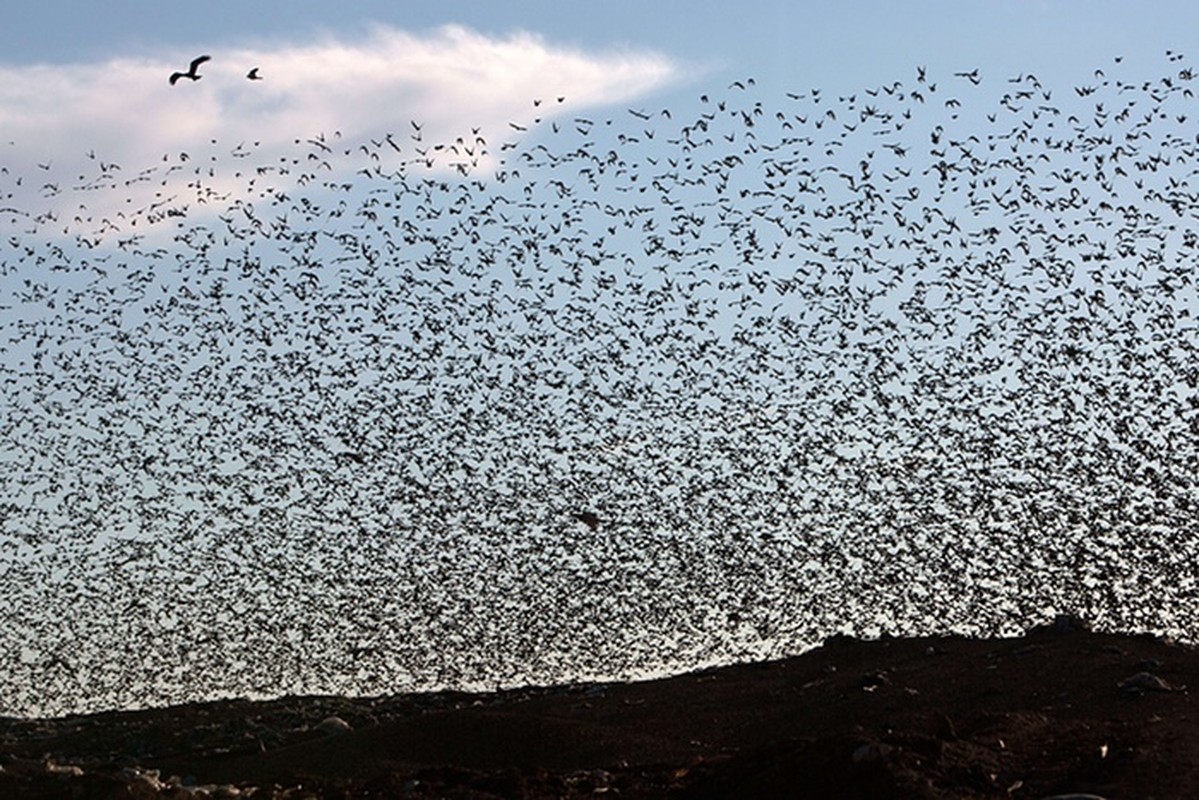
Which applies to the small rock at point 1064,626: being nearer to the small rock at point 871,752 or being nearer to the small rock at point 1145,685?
the small rock at point 1145,685

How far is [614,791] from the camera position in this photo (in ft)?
41.7

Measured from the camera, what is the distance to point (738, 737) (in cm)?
1722

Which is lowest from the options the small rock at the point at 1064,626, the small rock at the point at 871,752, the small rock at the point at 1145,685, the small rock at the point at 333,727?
the small rock at the point at 871,752

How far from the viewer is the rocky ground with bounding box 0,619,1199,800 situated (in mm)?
11398

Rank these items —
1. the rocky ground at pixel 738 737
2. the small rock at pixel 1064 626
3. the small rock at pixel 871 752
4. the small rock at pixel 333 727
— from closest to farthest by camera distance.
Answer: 1. the small rock at pixel 871 752
2. the rocky ground at pixel 738 737
3. the small rock at pixel 333 727
4. the small rock at pixel 1064 626

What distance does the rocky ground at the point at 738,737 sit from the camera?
11.4 m

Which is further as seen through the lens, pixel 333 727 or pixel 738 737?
pixel 333 727

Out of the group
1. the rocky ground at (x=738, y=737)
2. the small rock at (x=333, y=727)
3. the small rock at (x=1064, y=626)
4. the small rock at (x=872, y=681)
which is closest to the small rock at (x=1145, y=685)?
the rocky ground at (x=738, y=737)

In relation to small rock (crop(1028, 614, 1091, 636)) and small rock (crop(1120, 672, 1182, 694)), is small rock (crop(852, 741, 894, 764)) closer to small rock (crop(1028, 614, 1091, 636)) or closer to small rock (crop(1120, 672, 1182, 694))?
small rock (crop(1120, 672, 1182, 694))

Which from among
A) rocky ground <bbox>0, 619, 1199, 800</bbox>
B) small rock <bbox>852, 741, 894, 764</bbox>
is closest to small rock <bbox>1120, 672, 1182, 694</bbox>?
rocky ground <bbox>0, 619, 1199, 800</bbox>

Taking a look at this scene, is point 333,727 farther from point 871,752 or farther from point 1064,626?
point 871,752

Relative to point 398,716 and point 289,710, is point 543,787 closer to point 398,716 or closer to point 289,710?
point 398,716

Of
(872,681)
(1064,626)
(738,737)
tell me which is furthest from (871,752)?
(1064,626)

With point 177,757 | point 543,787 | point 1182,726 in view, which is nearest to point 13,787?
point 543,787
